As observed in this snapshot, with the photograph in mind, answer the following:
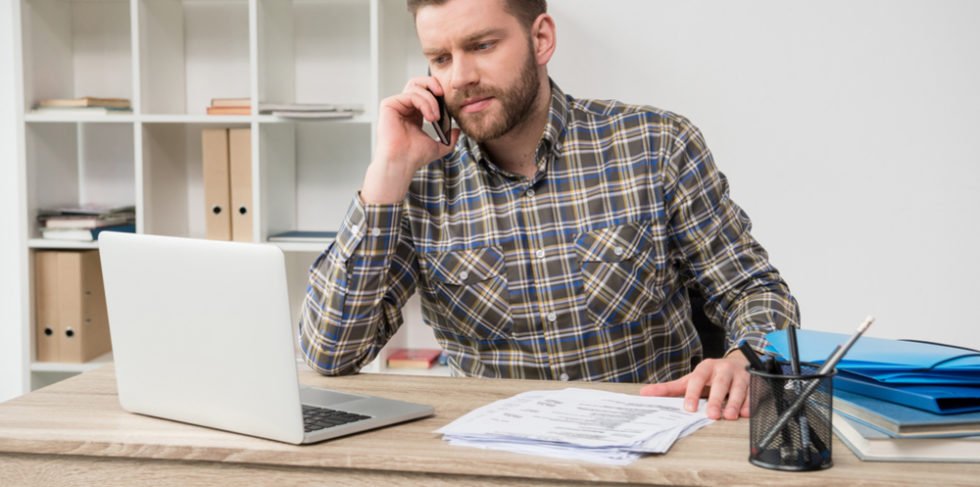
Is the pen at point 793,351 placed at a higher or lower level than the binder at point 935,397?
higher

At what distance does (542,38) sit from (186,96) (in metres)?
1.79

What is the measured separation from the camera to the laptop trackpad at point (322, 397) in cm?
126

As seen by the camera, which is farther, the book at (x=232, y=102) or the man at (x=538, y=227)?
the book at (x=232, y=102)

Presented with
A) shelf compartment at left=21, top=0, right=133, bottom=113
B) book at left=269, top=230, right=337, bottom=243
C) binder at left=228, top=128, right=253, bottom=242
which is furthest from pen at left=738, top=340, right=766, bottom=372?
shelf compartment at left=21, top=0, right=133, bottom=113

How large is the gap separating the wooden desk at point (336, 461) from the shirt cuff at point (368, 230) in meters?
0.38

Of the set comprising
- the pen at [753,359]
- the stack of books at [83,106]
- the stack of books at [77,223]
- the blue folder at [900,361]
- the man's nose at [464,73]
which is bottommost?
the blue folder at [900,361]

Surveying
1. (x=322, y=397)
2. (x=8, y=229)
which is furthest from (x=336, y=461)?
(x=8, y=229)

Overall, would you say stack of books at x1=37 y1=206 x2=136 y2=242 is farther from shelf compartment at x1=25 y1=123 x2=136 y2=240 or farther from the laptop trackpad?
the laptop trackpad

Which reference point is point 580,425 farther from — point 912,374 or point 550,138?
point 550,138

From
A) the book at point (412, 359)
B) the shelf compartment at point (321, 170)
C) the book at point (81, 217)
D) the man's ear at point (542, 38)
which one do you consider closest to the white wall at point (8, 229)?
the book at point (81, 217)

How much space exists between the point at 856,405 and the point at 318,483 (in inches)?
23.8

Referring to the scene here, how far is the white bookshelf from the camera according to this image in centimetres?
295

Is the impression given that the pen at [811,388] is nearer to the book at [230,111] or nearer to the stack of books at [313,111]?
the stack of books at [313,111]

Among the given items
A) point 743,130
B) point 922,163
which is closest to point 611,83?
point 743,130
